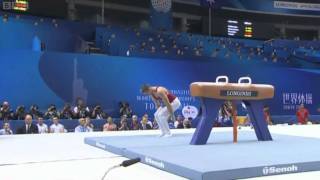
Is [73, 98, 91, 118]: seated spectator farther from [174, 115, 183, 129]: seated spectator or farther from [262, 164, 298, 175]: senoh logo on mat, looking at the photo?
[262, 164, 298, 175]: senoh logo on mat

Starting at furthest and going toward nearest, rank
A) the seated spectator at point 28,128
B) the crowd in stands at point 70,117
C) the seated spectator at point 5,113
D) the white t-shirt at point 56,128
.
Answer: the seated spectator at point 5,113, the white t-shirt at point 56,128, the crowd in stands at point 70,117, the seated spectator at point 28,128

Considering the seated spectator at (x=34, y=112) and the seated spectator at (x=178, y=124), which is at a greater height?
the seated spectator at (x=34, y=112)

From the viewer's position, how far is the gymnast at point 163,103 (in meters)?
7.19

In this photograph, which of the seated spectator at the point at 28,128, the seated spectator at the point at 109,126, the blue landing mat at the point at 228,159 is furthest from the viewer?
the seated spectator at the point at 109,126

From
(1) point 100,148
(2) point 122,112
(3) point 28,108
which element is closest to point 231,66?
(2) point 122,112

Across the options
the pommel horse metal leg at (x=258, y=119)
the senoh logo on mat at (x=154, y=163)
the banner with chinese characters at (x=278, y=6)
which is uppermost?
the banner with chinese characters at (x=278, y=6)

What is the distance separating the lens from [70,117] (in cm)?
1227

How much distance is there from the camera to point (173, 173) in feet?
14.4

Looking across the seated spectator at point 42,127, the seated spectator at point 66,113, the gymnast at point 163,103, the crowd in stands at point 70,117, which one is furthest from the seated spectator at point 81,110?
the gymnast at point 163,103

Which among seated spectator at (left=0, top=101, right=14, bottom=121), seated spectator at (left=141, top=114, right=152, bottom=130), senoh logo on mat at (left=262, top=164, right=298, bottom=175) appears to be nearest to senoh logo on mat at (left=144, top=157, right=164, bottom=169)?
senoh logo on mat at (left=262, top=164, right=298, bottom=175)

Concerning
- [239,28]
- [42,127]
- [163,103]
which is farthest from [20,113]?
[239,28]

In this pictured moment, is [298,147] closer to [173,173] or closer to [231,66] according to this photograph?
[173,173]

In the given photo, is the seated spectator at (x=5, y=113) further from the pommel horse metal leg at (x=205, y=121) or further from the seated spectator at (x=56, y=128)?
the pommel horse metal leg at (x=205, y=121)

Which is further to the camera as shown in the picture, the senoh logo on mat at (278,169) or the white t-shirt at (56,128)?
the white t-shirt at (56,128)
